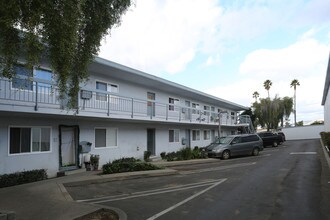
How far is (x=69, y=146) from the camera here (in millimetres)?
17172

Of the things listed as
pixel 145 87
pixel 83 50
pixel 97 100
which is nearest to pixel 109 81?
pixel 97 100

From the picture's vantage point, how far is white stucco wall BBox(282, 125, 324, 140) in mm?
58250

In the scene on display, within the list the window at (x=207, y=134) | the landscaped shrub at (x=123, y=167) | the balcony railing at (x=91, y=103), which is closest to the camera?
the balcony railing at (x=91, y=103)

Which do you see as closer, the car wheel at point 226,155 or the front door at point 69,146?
the front door at point 69,146

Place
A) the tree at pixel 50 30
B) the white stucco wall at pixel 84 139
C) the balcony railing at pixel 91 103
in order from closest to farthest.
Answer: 1. the tree at pixel 50 30
2. the balcony railing at pixel 91 103
3. the white stucco wall at pixel 84 139

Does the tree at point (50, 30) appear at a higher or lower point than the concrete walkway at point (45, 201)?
higher

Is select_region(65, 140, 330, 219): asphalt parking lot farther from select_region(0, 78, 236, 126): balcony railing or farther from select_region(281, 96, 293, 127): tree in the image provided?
select_region(281, 96, 293, 127): tree

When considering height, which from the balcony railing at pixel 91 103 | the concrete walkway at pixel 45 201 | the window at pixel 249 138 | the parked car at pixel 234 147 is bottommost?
the concrete walkway at pixel 45 201

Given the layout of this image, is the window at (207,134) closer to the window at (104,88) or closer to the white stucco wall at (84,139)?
the white stucco wall at (84,139)

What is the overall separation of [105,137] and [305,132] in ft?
159

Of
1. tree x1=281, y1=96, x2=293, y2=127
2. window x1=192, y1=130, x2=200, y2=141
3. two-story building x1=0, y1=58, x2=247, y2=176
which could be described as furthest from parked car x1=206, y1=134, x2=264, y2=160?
tree x1=281, y1=96, x2=293, y2=127

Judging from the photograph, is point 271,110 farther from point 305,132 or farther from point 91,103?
point 91,103

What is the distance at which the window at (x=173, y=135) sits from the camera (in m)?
27.4

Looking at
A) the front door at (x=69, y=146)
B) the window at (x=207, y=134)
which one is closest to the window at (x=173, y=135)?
the window at (x=207, y=134)
